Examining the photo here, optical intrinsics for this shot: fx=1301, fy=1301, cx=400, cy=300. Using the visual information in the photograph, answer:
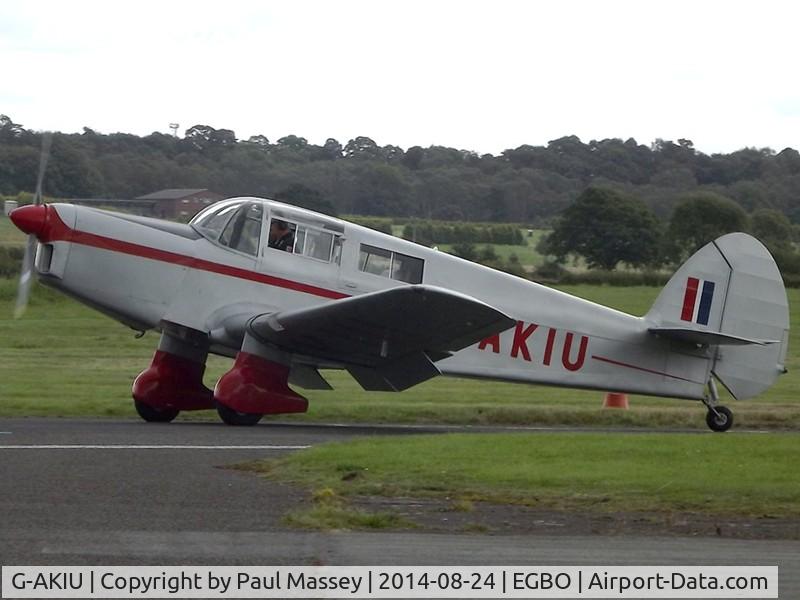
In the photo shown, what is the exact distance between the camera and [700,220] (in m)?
34.8

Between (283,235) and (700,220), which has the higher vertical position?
(700,220)

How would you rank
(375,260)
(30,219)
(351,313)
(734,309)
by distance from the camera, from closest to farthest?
(351,313) < (30,219) < (375,260) < (734,309)

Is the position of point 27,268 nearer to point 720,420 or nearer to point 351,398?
point 351,398

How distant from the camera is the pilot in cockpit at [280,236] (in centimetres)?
1574

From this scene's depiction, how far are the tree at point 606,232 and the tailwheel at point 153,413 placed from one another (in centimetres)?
2117

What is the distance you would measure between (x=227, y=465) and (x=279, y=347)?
396 cm

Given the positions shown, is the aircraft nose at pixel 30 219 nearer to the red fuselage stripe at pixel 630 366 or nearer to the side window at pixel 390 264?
the side window at pixel 390 264

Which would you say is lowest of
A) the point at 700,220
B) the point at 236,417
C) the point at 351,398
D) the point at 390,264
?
the point at 351,398

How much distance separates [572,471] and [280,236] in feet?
21.0

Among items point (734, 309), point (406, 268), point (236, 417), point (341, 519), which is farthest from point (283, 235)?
point (341, 519)

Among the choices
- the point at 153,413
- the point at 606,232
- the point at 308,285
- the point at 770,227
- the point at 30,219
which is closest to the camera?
the point at 30,219

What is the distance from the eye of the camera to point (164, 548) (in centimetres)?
749

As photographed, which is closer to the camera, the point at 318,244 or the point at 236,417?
the point at 236,417
